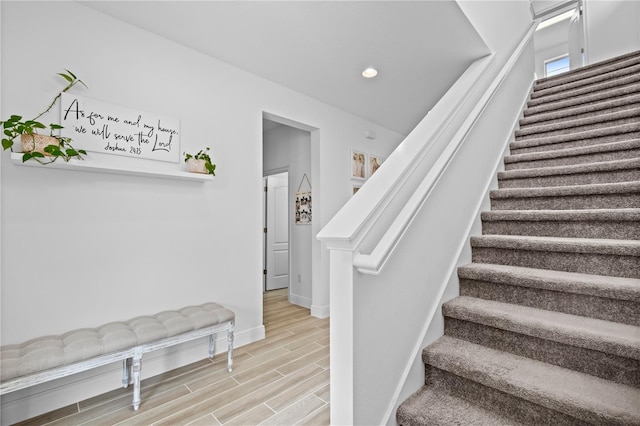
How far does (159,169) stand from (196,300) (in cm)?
112

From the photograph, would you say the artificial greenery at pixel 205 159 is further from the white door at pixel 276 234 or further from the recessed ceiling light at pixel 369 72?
the white door at pixel 276 234

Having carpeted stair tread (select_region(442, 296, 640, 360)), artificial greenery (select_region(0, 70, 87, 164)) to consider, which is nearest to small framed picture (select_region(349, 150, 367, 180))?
carpeted stair tread (select_region(442, 296, 640, 360))

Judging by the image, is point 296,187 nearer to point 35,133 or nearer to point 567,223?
point 35,133

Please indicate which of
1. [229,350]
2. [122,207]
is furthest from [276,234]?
[122,207]

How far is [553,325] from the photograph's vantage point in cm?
119

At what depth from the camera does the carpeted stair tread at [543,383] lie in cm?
92

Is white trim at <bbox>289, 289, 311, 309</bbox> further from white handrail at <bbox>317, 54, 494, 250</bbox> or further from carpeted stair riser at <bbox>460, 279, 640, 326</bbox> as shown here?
white handrail at <bbox>317, 54, 494, 250</bbox>

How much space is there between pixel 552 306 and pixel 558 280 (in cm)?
12

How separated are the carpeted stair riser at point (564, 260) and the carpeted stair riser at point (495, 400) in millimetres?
730

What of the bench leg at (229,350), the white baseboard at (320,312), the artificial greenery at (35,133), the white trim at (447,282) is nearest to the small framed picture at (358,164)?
Answer: the white baseboard at (320,312)

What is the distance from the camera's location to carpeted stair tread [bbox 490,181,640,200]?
5.27 feet

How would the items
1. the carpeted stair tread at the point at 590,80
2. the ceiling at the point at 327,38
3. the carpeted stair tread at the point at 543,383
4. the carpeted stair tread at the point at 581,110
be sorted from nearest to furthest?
the carpeted stair tread at the point at 543,383 < the ceiling at the point at 327,38 < the carpeted stair tread at the point at 581,110 < the carpeted stair tread at the point at 590,80

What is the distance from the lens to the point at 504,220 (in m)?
1.87

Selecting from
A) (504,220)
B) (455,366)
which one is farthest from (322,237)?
(504,220)
